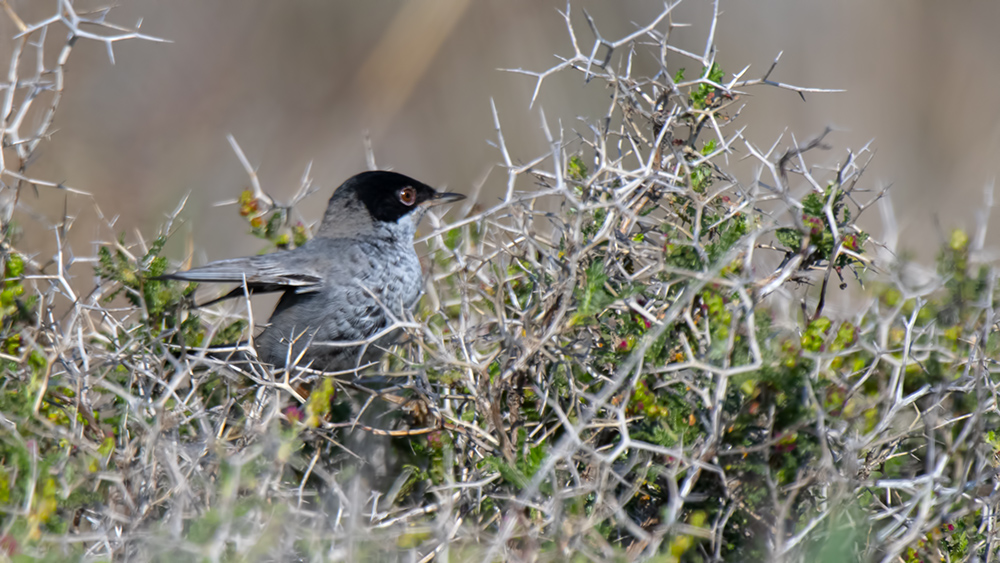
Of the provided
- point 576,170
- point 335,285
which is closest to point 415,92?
point 335,285

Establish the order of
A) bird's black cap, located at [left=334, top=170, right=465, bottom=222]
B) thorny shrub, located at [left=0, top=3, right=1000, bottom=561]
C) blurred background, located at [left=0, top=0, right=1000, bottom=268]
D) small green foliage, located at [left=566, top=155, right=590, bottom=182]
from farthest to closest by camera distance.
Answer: blurred background, located at [left=0, top=0, right=1000, bottom=268], bird's black cap, located at [left=334, top=170, right=465, bottom=222], small green foliage, located at [left=566, top=155, right=590, bottom=182], thorny shrub, located at [left=0, top=3, right=1000, bottom=561]

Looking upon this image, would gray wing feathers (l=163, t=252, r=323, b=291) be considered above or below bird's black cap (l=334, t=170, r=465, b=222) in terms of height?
below

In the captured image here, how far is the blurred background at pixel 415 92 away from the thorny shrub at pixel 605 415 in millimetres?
3678

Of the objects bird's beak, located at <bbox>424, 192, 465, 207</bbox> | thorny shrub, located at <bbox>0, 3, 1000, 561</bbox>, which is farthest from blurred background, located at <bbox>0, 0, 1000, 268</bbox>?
thorny shrub, located at <bbox>0, 3, 1000, 561</bbox>

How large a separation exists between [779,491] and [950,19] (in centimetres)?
557

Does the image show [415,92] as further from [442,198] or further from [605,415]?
[605,415]

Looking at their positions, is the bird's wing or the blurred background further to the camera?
the blurred background

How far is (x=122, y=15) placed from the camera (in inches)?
275

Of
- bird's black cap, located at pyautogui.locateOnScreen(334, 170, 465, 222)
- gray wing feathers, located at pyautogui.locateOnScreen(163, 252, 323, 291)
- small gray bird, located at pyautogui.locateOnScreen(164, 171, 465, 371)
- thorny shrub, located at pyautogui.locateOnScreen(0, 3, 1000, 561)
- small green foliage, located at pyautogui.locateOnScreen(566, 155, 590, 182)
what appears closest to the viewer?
thorny shrub, located at pyautogui.locateOnScreen(0, 3, 1000, 561)

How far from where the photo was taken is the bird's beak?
3.93 metres

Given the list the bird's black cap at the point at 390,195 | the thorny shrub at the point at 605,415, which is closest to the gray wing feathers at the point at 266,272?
the thorny shrub at the point at 605,415

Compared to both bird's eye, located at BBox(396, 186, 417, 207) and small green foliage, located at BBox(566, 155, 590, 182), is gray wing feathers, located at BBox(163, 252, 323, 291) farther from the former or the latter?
small green foliage, located at BBox(566, 155, 590, 182)

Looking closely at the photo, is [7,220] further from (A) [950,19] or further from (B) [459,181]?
(A) [950,19]

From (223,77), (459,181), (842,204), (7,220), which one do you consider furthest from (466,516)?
(223,77)
